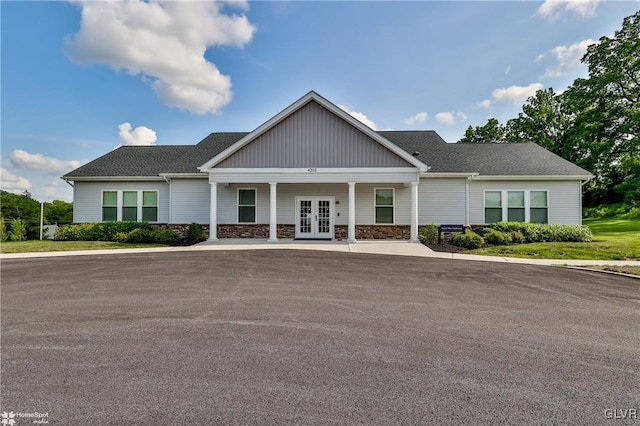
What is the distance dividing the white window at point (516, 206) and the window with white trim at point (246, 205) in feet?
41.8

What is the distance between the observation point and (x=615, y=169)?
92.0ft

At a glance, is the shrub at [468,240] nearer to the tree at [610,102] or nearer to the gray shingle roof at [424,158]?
the gray shingle roof at [424,158]

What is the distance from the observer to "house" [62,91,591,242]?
48.9 feet

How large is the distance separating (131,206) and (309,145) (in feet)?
35.8

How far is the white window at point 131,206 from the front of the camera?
1728 cm

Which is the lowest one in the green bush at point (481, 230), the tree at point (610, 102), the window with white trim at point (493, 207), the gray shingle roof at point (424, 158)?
the green bush at point (481, 230)

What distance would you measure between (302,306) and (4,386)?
3743mm

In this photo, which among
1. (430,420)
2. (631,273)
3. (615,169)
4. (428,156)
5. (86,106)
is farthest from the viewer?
(615,169)

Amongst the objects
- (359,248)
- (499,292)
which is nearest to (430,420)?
(499,292)

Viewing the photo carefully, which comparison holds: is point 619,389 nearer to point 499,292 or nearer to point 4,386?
point 499,292

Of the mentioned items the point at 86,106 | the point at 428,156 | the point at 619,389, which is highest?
the point at 86,106

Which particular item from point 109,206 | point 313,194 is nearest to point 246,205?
point 313,194

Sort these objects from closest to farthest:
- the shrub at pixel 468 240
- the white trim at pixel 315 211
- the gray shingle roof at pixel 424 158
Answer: the shrub at pixel 468 240 < the gray shingle roof at pixel 424 158 < the white trim at pixel 315 211

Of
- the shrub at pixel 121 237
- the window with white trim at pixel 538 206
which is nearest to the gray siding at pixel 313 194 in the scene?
the shrub at pixel 121 237
